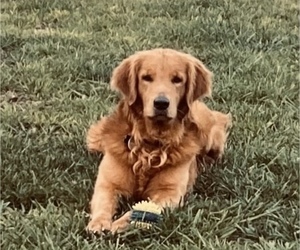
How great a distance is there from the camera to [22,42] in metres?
8.08

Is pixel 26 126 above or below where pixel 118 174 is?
below

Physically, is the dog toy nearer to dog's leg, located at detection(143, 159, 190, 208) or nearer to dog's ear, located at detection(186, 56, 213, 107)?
dog's leg, located at detection(143, 159, 190, 208)

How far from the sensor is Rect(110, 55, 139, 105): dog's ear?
4.93 m

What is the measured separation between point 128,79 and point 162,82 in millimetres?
263

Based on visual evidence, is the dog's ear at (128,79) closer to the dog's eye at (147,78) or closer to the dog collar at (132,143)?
the dog's eye at (147,78)

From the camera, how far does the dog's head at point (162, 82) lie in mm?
4805

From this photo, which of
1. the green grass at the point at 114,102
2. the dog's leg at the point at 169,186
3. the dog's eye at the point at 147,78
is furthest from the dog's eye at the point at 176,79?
the green grass at the point at 114,102

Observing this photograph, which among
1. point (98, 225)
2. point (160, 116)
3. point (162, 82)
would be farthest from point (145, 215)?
point (162, 82)

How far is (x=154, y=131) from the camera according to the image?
16.3 ft

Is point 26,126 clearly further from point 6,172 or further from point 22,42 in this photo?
point 22,42

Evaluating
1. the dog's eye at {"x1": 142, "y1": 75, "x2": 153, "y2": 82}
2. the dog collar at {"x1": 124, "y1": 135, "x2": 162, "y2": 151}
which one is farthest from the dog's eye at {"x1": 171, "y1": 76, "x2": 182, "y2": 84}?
the dog collar at {"x1": 124, "y1": 135, "x2": 162, "y2": 151}

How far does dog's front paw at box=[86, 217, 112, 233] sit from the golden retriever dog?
0.25 m

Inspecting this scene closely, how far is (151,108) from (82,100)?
6.11 feet

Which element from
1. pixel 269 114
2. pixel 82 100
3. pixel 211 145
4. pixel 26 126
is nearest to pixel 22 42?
pixel 82 100
